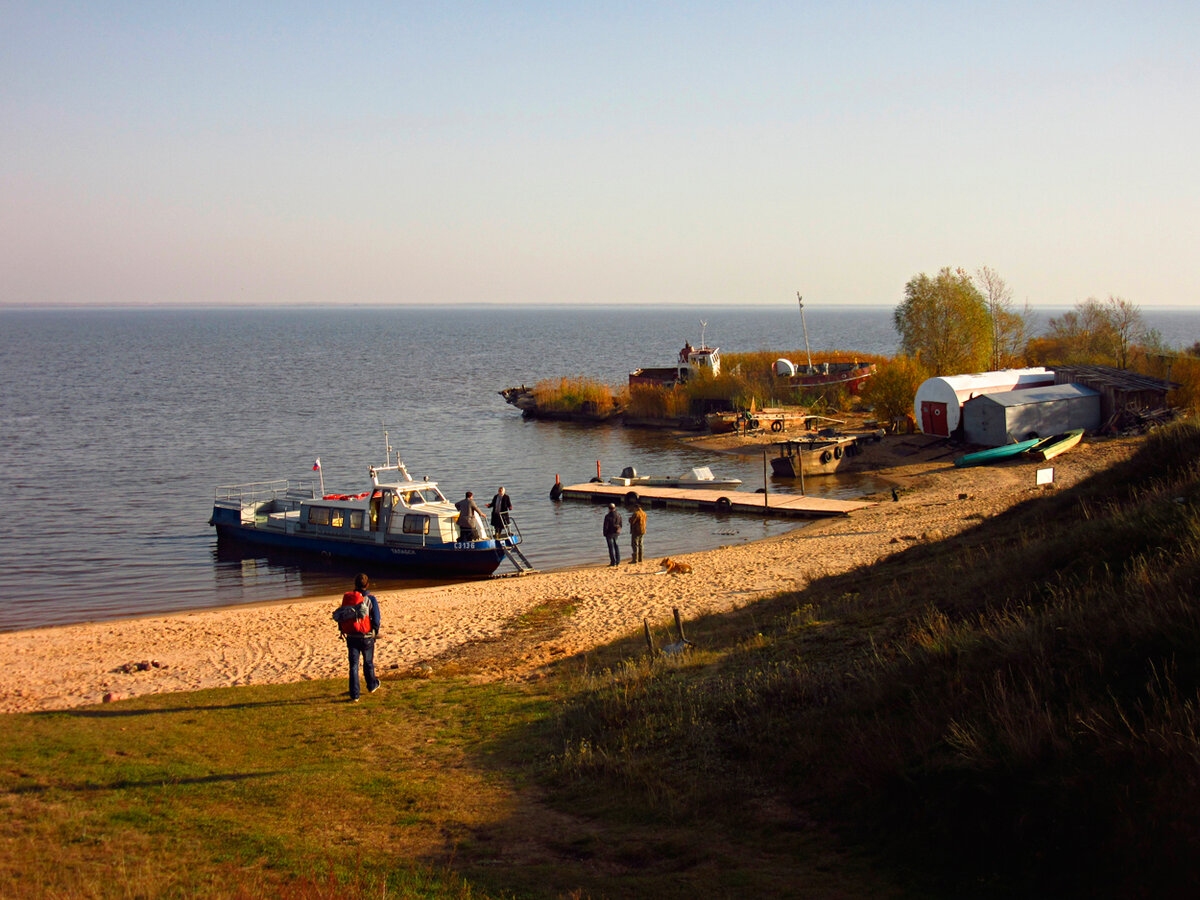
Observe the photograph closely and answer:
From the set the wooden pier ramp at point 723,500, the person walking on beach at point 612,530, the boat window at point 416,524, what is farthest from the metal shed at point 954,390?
Result: the boat window at point 416,524

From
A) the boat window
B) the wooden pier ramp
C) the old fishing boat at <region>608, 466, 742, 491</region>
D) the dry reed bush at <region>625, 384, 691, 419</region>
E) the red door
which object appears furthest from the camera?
the dry reed bush at <region>625, 384, 691, 419</region>

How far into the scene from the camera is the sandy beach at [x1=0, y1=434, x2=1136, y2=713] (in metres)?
16.1

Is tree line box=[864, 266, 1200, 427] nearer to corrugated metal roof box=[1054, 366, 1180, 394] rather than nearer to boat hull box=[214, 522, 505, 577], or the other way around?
corrugated metal roof box=[1054, 366, 1180, 394]

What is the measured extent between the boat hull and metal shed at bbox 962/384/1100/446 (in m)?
24.1

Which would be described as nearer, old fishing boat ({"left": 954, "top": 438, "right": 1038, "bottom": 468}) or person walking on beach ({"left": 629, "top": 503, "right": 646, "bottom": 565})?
person walking on beach ({"left": 629, "top": 503, "right": 646, "bottom": 565})

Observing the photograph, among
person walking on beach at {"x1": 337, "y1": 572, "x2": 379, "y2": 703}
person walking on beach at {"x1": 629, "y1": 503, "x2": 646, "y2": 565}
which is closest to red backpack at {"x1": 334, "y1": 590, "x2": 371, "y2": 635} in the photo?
person walking on beach at {"x1": 337, "y1": 572, "x2": 379, "y2": 703}

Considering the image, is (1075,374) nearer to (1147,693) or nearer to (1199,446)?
(1199,446)

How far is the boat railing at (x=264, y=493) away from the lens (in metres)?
33.5

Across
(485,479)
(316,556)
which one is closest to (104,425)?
(485,479)

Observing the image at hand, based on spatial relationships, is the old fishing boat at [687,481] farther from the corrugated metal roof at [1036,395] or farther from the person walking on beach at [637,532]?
the person walking on beach at [637,532]

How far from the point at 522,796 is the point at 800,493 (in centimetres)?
3037

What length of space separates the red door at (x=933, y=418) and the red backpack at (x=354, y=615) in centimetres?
3545

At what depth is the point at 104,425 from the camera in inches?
2340

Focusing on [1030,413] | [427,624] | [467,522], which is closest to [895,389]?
[1030,413]
